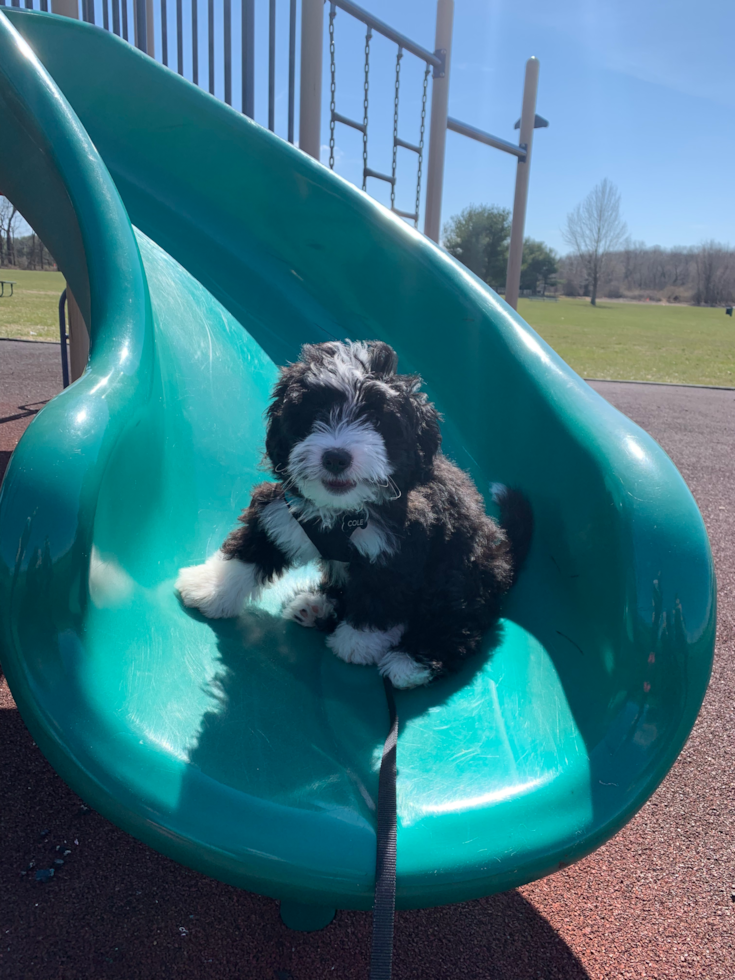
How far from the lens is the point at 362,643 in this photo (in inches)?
89.5

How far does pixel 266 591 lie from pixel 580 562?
3.95 ft

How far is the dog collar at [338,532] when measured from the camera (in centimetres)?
223

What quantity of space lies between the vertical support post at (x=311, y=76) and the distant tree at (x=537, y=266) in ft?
213

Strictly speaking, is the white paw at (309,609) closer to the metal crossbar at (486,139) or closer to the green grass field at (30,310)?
the metal crossbar at (486,139)

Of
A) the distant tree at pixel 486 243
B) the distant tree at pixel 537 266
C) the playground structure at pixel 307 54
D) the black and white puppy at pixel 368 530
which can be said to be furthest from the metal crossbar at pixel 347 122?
the distant tree at pixel 537 266

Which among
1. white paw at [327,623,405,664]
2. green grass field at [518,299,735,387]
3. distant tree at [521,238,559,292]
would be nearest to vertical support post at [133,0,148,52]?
white paw at [327,623,405,664]

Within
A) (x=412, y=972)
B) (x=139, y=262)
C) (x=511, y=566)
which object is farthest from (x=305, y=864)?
→ (x=139, y=262)

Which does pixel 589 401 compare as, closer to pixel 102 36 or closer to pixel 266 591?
pixel 266 591

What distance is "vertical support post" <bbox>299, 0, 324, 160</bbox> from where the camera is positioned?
4.72 metres

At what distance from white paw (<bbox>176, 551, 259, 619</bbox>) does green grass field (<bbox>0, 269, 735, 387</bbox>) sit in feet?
50.0

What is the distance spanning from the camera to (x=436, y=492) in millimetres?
2330

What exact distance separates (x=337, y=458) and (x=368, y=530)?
0.35m

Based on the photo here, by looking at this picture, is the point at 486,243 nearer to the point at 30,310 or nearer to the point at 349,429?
the point at 30,310

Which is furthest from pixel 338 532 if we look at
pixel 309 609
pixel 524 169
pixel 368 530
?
pixel 524 169
